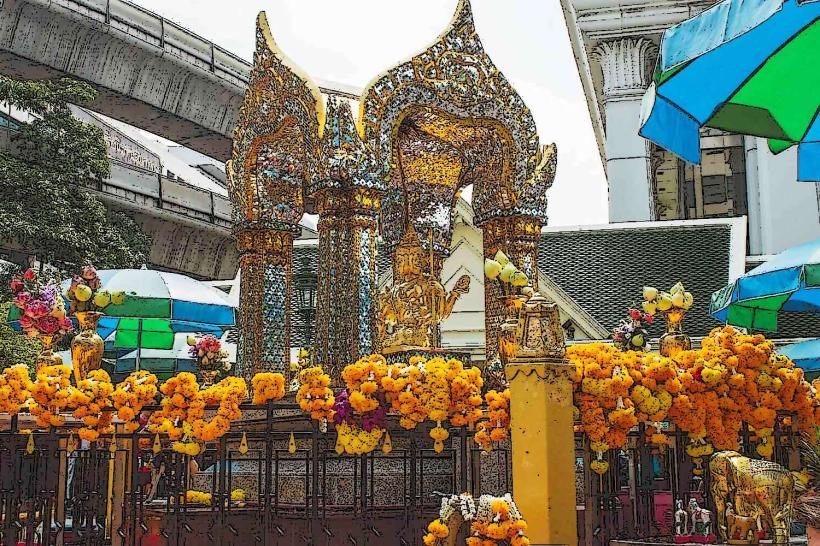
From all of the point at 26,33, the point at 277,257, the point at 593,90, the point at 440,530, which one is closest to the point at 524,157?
the point at 277,257

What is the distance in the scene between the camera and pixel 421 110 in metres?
10.3

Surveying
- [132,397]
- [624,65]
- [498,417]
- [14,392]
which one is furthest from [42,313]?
[624,65]

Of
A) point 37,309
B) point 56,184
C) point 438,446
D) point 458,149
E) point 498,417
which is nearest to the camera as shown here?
point 498,417

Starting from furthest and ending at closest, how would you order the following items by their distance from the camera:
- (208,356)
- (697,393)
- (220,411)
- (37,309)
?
(208,356), (37,309), (220,411), (697,393)

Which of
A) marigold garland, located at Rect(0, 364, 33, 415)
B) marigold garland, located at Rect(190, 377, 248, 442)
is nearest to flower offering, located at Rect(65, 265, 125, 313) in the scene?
marigold garland, located at Rect(0, 364, 33, 415)

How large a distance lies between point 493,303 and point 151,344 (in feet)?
36.9

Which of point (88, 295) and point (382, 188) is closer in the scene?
point (382, 188)

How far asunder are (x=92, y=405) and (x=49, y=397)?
1.26ft

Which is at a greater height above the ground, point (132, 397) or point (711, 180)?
point (711, 180)

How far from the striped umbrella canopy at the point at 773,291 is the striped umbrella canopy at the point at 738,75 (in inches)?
102

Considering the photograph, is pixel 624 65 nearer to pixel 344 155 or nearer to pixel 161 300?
pixel 161 300

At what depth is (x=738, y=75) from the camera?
670cm

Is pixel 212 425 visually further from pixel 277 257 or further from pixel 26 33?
pixel 26 33

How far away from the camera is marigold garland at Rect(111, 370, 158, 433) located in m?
8.17
